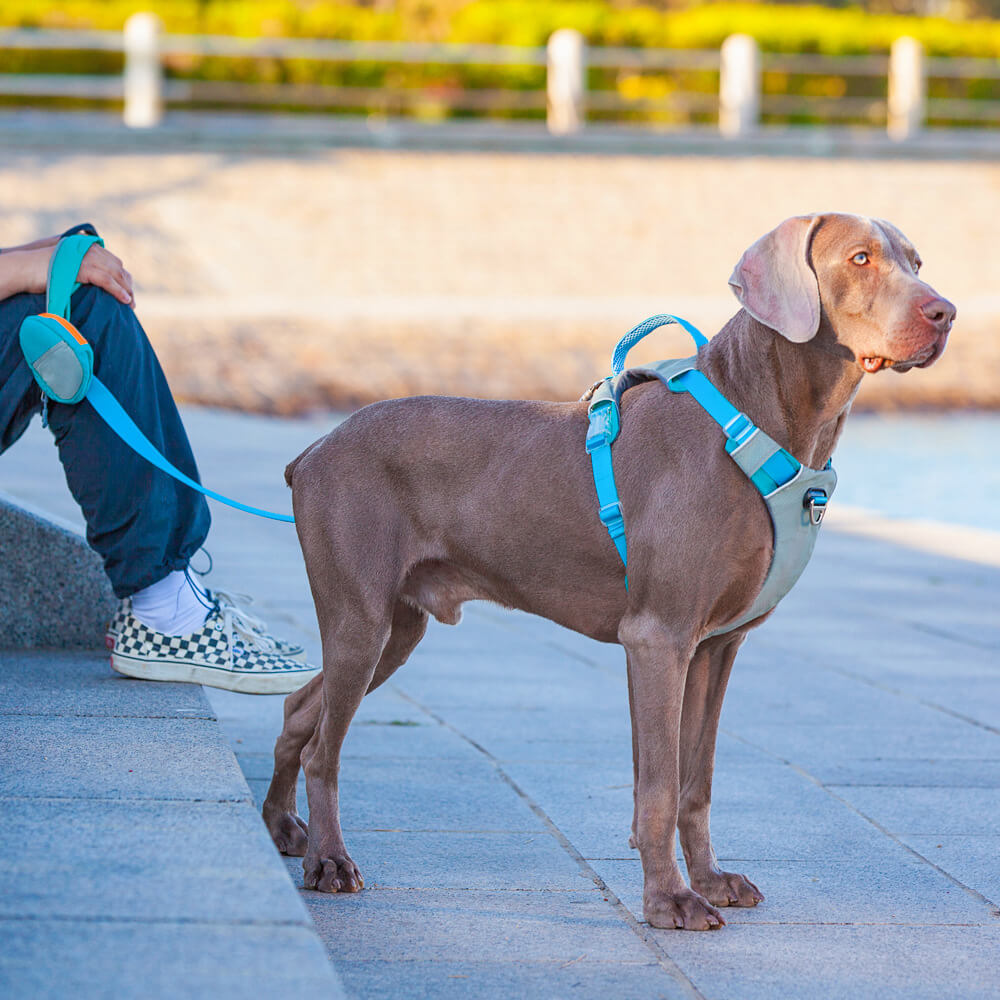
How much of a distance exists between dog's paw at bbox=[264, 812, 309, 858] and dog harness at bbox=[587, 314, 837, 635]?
3.52ft

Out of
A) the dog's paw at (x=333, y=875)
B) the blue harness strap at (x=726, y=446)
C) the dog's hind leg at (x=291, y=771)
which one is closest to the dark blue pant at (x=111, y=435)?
the dog's hind leg at (x=291, y=771)

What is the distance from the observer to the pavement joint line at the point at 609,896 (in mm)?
3127

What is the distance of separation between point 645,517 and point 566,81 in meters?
25.8

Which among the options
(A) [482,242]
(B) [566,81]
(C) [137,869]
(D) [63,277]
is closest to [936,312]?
(C) [137,869]

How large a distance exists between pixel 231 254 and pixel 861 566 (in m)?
17.3

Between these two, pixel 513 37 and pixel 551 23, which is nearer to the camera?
pixel 513 37

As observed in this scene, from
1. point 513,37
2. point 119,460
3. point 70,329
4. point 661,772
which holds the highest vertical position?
point 513,37

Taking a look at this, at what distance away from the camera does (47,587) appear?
4.78m

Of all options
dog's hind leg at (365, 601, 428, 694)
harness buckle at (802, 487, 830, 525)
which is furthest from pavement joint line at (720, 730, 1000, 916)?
dog's hind leg at (365, 601, 428, 694)

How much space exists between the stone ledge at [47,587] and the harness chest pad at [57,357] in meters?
0.80

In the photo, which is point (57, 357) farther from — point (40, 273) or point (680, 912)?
point (680, 912)

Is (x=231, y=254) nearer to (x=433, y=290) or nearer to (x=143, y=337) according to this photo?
(x=433, y=290)

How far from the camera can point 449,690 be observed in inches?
226

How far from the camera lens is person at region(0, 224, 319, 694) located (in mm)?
4211
